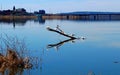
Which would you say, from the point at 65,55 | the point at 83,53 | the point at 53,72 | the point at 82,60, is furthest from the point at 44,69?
the point at 83,53

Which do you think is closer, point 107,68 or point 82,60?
point 107,68

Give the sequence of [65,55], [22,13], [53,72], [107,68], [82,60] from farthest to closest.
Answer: [22,13] < [65,55] < [82,60] < [107,68] < [53,72]

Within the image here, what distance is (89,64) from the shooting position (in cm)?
1521

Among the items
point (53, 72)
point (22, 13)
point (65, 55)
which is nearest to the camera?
point (53, 72)

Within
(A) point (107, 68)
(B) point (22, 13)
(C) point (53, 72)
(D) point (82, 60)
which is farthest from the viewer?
(B) point (22, 13)

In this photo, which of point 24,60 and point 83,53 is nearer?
point 24,60

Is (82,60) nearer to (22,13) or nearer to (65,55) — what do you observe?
(65,55)

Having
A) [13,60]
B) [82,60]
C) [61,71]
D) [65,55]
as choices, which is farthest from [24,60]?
[65,55]

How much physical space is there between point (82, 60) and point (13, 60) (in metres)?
4.12

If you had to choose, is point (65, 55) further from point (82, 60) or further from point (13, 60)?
point (13, 60)

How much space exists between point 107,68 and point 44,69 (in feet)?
8.10

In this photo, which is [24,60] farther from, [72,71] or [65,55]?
[65,55]

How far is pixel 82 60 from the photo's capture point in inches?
645

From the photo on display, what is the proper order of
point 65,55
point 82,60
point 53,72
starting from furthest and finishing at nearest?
point 65,55 → point 82,60 → point 53,72
